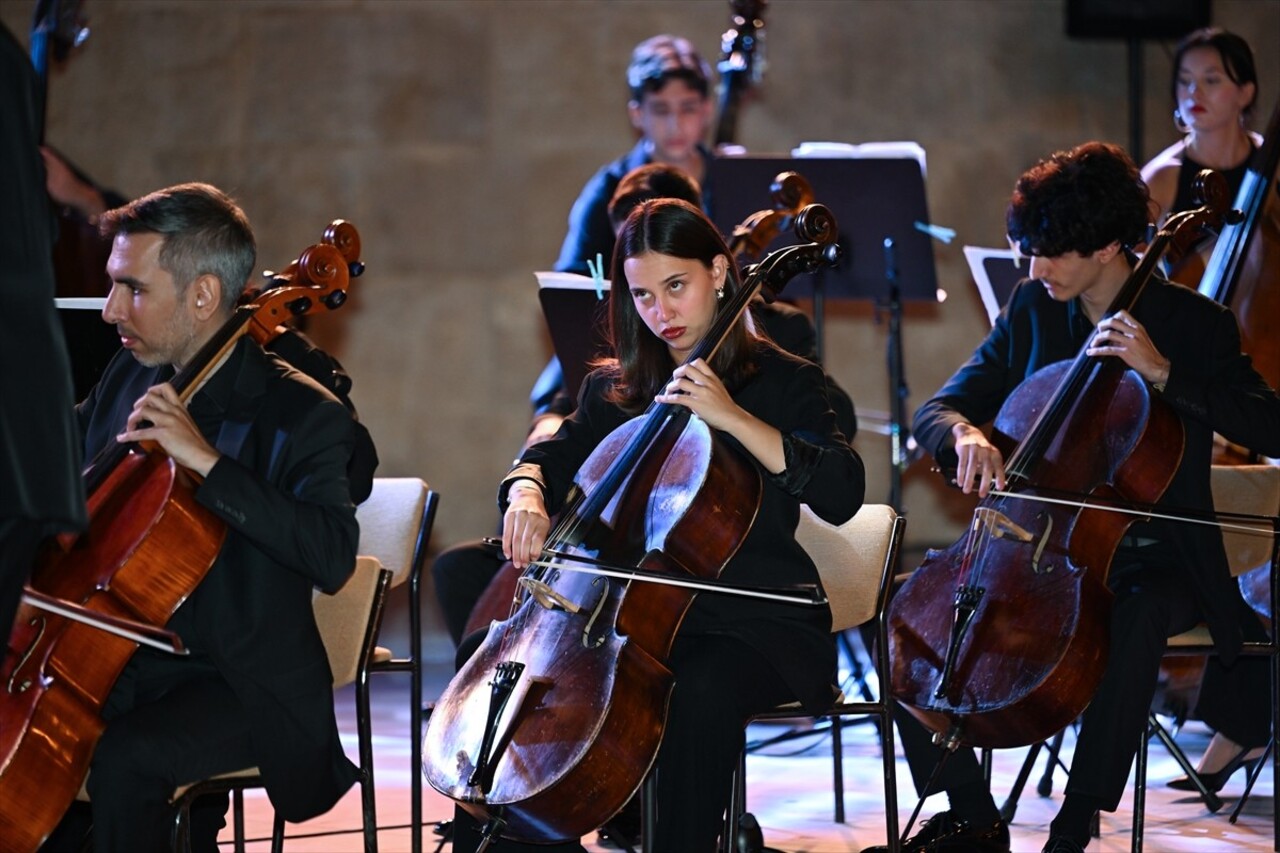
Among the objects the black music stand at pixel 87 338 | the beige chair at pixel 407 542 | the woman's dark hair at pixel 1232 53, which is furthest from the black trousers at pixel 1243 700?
the black music stand at pixel 87 338

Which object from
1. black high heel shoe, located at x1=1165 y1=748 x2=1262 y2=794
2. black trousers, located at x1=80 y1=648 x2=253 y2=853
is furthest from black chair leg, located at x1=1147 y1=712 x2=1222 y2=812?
black trousers, located at x1=80 y1=648 x2=253 y2=853

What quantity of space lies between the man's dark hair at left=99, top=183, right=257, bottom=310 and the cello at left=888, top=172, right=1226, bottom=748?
1172mm

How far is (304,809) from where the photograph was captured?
2.18 meters

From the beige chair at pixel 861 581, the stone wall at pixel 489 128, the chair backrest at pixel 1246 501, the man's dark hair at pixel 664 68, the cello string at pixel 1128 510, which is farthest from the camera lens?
the stone wall at pixel 489 128

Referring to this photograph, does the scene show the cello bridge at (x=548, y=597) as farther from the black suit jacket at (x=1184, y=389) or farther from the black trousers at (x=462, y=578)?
the black trousers at (x=462, y=578)

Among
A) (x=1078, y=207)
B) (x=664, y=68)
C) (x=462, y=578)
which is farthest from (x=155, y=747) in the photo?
(x=664, y=68)

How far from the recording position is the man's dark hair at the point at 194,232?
2.28 m

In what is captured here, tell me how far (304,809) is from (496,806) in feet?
1.01

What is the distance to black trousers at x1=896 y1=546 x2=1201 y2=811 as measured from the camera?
8.63 ft

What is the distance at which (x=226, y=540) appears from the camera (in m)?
2.18

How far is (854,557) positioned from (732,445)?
36 cm

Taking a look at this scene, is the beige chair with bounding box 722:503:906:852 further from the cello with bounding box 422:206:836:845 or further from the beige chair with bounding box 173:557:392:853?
the beige chair with bounding box 173:557:392:853

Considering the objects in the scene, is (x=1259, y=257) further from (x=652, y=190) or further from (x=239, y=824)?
(x=239, y=824)

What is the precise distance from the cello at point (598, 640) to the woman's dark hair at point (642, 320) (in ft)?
0.35
